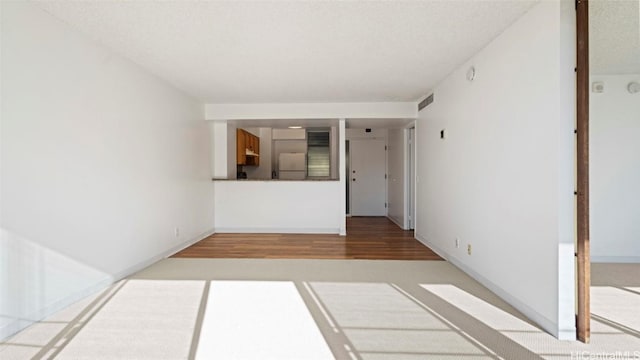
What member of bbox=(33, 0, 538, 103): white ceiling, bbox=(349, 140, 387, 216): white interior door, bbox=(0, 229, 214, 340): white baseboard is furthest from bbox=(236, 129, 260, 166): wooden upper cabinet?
bbox=(0, 229, 214, 340): white baseboard

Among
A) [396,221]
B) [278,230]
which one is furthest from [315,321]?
[396,221]

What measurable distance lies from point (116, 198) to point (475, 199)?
376cm

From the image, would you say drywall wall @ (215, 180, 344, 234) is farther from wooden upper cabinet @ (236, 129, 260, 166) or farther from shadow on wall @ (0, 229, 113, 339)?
shadow on wall @ (0, 229, 113, 339)

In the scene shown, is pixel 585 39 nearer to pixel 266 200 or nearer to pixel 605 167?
pixel 605 167

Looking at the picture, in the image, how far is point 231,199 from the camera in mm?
5605

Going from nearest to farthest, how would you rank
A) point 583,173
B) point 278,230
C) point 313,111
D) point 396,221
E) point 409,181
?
point 583,173 → point 313,111 → point 278,230 → point 409,181 → point 396,221

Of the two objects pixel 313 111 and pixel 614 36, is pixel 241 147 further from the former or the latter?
pixel 614 36

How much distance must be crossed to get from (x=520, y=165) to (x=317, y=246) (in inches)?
118

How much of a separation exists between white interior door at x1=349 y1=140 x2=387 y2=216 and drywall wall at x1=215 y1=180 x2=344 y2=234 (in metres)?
2.16

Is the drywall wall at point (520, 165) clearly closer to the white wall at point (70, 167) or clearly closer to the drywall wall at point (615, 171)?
the drywall wall at point (615, 171)

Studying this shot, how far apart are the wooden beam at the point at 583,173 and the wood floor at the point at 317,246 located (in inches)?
77.4

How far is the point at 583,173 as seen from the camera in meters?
1.87

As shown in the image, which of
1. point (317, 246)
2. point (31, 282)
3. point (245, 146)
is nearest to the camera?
point (31, 282)

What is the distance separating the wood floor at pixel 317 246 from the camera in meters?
3.98
